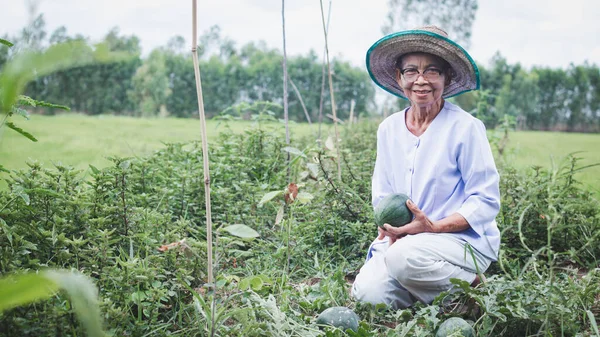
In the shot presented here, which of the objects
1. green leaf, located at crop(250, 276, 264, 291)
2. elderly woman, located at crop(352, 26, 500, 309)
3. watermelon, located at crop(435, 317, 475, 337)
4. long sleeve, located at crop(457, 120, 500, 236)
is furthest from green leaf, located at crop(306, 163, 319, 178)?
watermelon, located at crop(435, 317, 475, 337)

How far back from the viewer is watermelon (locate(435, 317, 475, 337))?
7.07 ft

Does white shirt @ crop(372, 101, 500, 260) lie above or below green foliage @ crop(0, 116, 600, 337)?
above

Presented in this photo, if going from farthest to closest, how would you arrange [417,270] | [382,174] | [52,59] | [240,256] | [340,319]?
1. [240,256]
2. [382,174]
3. [417,270]
4. [340,319]
5. [52,59]

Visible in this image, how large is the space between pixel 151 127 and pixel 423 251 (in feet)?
33.5

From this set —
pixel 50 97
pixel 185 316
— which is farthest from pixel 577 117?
pixel 185 316

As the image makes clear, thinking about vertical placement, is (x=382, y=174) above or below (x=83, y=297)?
below

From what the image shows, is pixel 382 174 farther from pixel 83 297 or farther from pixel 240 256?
pixel 83 297

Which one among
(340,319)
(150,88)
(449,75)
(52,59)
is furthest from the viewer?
(150,88)

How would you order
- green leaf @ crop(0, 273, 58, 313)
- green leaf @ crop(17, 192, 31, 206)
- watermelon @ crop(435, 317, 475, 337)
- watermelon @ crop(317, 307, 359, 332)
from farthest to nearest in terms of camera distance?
1. watermelon @ crop(317, 307, 359, 332)
2. watermelon @ crop(435, 317, 475, 337)
3. green leaf @ crop(17, 192, 31, 206)
4. green leaf @ crop(0, 273, 58, 313)

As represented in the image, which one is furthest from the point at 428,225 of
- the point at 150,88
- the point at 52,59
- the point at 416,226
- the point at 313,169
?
the point at 150,88

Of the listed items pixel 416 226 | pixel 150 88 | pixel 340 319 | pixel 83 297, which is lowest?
pixel 340 319

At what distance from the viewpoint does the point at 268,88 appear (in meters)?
21.2

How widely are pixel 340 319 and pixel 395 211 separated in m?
0.59

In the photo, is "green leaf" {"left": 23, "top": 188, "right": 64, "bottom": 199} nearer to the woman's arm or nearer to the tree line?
the woman's arm
